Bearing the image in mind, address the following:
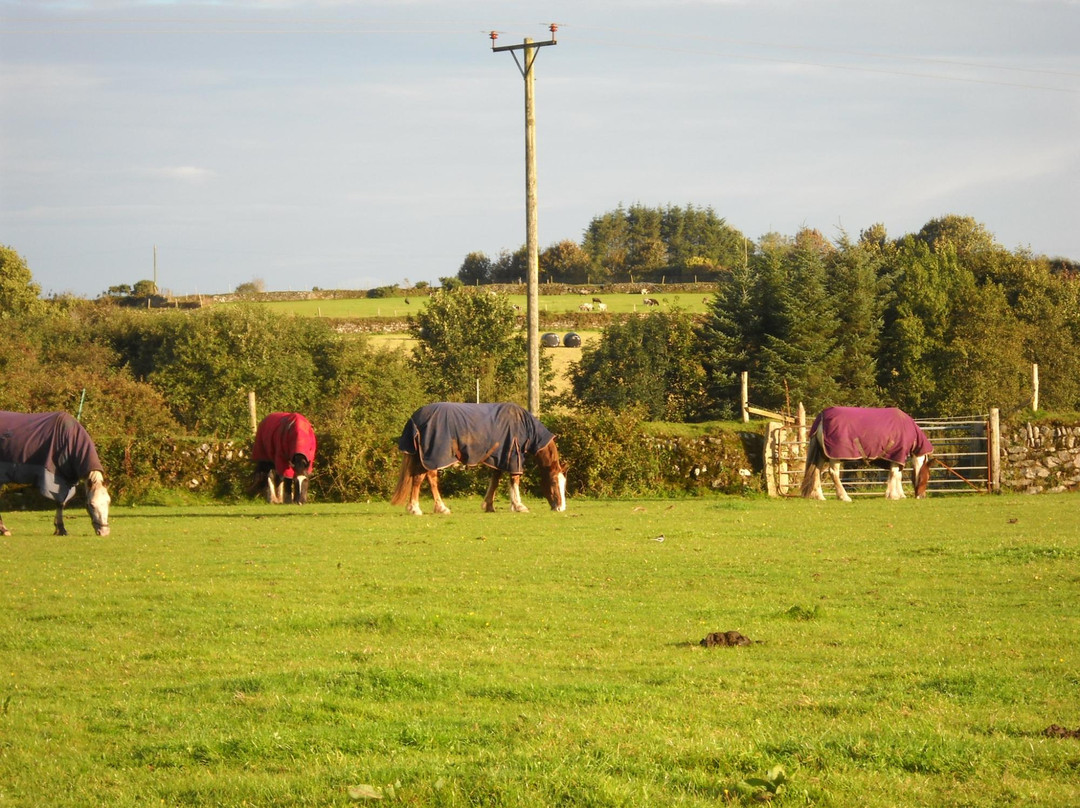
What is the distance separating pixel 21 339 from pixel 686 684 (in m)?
45.3

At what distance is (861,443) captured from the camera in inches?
964

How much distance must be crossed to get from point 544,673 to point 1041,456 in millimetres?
25475

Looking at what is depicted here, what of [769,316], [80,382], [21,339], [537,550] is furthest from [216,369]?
[537,550]

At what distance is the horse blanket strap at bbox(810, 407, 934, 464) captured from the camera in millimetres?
24281

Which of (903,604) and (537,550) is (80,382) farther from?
(903,604)

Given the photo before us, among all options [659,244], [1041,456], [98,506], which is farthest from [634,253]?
[98,506]

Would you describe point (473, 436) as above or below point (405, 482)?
above

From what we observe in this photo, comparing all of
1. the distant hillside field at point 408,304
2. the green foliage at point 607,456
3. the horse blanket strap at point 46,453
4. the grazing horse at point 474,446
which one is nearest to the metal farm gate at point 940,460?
the green foliage at point 607,456

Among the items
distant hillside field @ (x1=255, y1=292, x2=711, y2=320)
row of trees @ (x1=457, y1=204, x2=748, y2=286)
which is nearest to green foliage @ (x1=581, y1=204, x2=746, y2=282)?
row of trees @ (x1=457, y1=204, x2=748, y2=286)

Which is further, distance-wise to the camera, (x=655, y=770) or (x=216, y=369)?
(x=216, y=369)

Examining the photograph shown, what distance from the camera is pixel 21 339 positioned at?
151 feet

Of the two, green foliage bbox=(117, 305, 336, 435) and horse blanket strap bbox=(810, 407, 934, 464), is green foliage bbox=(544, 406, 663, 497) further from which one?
green foliage bbox=(117, 305, 336, 435)

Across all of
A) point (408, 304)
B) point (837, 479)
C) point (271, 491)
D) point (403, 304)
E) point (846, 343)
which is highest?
point (403, 304)

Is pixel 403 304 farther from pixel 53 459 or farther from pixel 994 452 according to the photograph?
pixel 53 459
